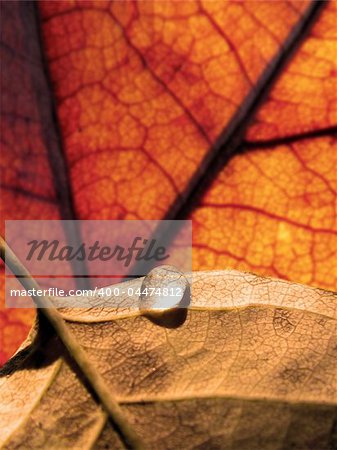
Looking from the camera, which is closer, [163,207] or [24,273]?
[24,273]

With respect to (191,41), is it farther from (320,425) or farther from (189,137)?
(320,425)

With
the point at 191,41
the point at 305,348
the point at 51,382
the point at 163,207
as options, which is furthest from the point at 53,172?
the point at 305,348

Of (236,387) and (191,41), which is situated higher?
(191,41)

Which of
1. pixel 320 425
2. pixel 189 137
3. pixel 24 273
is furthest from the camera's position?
pixel 189 137

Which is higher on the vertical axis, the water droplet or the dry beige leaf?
the water droplet

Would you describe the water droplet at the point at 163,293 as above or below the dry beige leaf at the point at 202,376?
above
